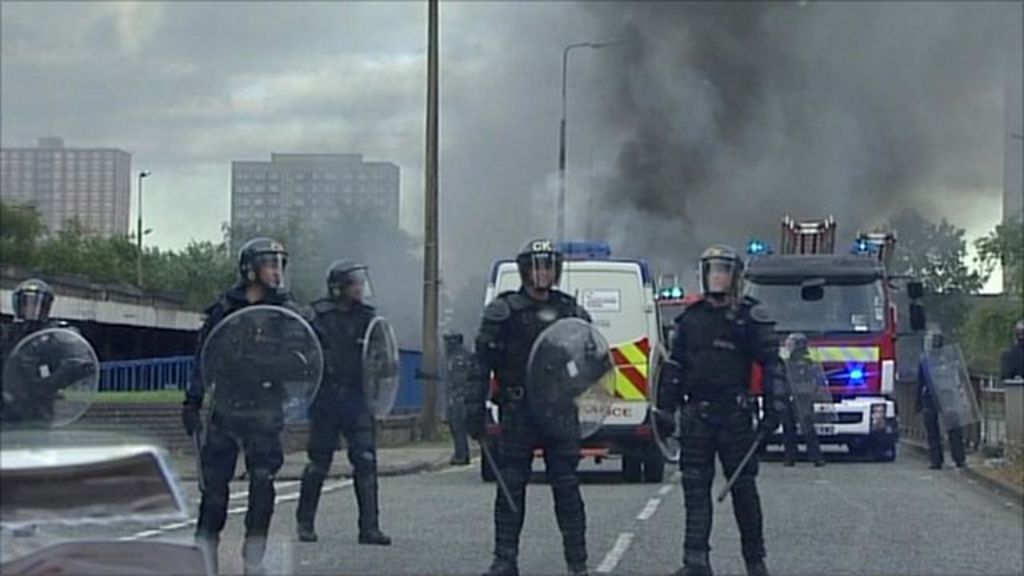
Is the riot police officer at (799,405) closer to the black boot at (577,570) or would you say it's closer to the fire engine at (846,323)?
the fire engine at (846,323)

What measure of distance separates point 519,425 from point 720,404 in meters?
1.07

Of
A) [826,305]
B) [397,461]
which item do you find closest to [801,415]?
[826,305]

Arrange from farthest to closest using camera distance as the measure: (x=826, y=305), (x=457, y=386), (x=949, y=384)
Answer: (x=826, y=305)
(x=949, y=384)
(x=457, y=386)

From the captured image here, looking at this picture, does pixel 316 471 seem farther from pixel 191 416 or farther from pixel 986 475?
pixel 986 475

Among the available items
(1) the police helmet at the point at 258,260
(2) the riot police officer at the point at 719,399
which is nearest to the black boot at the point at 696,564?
(2) the riot police officer at the point at 719,399

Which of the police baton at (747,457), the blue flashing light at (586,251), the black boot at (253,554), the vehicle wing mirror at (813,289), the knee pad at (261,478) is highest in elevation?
the blue flashing light at (586,251)

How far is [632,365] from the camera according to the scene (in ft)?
55.0

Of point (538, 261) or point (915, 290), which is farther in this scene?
point (915, 290)

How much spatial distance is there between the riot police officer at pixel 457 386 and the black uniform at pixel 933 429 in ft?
16.7

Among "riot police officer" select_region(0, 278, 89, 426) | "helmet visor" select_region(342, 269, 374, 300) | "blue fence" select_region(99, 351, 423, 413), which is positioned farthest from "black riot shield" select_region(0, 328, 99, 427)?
"blue fence" select_region(99, 351, 423, 413)

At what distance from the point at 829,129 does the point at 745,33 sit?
1960mm

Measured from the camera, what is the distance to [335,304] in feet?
35.1

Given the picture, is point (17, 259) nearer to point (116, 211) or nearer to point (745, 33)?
point (116, 211)

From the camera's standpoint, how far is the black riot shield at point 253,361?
370 inches
